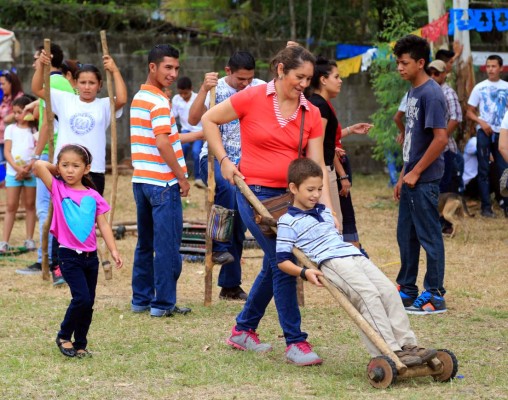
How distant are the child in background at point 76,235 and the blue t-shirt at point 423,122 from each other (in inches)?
107

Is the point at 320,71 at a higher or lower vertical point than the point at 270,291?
higher

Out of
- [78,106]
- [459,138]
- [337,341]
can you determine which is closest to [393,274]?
[337,341]

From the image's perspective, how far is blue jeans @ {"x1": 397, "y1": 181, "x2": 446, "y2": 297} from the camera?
305 inches

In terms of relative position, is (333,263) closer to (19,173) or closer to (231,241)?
(231,241)

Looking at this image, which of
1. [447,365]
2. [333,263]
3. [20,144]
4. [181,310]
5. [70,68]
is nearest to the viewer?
[447,365]

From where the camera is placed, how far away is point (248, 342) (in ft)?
21.2

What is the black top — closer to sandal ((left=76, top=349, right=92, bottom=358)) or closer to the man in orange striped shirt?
the man in orange striped shirt

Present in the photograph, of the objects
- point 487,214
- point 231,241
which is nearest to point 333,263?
point 231,241

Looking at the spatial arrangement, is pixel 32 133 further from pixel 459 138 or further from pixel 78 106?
pixel 459 138

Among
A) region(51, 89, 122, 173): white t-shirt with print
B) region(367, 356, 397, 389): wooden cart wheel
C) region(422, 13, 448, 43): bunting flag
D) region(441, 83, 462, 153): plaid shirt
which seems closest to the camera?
region(367, 356, 397, 389): wooden cart wheel

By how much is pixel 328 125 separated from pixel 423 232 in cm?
114

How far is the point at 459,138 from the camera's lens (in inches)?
557

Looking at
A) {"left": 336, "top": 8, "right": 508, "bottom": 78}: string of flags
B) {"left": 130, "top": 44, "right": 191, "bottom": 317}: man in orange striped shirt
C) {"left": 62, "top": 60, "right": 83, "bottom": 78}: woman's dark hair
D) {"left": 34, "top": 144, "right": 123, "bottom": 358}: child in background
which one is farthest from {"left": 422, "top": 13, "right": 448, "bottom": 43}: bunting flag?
{"left": 34, "top": 144, "right": 123, "bottom": 358}: child in background

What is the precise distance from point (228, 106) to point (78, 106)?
Answer: 2.61m
